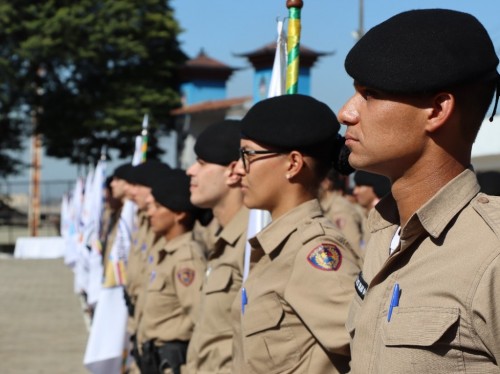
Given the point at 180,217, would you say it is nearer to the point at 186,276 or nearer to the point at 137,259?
the point at 186,276

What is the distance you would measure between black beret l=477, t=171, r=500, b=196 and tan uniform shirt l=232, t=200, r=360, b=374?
4.26ft

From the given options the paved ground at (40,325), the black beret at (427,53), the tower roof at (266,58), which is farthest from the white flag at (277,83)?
the tower roof at (266,58)

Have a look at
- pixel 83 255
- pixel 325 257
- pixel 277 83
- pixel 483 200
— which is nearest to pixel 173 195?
pixel 277 83

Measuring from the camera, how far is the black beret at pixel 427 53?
1935 mm

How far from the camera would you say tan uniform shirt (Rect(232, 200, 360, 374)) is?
9.57ft

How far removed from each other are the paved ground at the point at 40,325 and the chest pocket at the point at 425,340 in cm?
758

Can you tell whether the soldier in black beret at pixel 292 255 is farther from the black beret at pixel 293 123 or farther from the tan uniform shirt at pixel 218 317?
the tan uniform shirt at pixel 218 317

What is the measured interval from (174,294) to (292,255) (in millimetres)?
2130

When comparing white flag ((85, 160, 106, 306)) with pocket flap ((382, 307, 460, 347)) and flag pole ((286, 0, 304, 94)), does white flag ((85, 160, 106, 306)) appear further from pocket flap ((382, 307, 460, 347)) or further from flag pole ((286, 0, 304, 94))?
pocket flap ((382, 307, 460, 347))

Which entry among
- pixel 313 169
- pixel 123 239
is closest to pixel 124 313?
pixel 123 239

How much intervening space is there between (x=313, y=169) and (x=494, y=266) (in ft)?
5.14

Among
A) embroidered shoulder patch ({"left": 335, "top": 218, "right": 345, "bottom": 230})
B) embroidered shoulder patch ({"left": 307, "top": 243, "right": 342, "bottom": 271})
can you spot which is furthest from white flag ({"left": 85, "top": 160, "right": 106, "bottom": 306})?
embroidered shoulder patch ({"left": 307, "top": 243, "right": 342, "bottom": 271})

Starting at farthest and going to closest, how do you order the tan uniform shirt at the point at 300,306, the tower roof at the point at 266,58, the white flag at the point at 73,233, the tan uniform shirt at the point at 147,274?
the tower roof at the point at 266,58 < the white flag at the point at 73,233 < the tan uniform shirt at the point at 147,274 < the tan uniform shirt at the point at 300,306

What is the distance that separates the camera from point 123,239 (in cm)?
867
